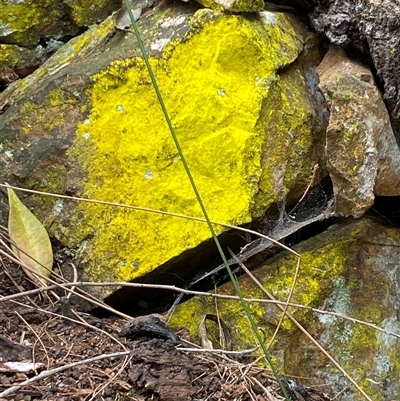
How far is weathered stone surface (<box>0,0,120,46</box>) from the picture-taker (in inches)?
99.0

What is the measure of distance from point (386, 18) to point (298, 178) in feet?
1.89

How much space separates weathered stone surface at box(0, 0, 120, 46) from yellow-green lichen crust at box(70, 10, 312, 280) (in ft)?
1.97

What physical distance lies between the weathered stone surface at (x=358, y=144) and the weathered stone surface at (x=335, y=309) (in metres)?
0.18

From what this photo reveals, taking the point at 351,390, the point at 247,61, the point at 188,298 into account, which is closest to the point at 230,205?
the point at 188,298

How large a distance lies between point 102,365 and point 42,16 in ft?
5.18

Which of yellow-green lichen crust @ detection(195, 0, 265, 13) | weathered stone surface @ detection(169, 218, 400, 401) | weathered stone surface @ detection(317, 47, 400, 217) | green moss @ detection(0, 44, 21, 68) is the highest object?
green moss @ detection(0, 44, 21, 68)

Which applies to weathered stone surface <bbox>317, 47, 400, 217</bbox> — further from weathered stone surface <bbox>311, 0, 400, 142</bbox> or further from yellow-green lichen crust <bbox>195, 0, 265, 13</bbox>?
yellow-green lichen crust <bbox>195, 0, 265, 13</bbox>

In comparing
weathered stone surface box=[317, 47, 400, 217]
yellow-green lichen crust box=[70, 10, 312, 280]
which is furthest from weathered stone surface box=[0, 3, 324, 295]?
weathered stone surface box=[317, 47, 400, 217]

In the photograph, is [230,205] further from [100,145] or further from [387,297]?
[387,297]

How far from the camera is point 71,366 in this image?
1508 millimetres

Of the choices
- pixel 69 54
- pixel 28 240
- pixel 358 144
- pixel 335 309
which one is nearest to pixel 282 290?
pixel 335 309

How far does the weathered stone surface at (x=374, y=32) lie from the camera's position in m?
1.91

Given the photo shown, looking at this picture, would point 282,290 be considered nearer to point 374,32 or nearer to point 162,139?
point 162,139

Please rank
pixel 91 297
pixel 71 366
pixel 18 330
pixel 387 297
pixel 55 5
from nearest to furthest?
1. pixel 71 366
2. pixel 18 330
3. pixel 91 297
4. pixel 387 297
5. pixel 55 5
